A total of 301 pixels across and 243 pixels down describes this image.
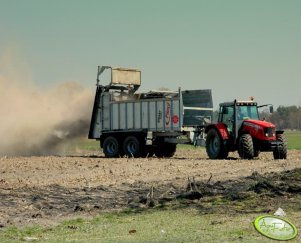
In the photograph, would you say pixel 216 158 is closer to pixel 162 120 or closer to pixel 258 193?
pixel 162 120

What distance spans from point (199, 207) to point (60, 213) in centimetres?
282

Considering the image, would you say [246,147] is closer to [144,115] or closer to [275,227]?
[144,115]

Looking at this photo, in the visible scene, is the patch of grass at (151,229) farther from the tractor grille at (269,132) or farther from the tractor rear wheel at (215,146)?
the tractor rear wheel at (215,146)

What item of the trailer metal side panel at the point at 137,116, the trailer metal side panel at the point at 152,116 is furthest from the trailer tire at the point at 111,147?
the trailer metal side panel at the point at 152,116

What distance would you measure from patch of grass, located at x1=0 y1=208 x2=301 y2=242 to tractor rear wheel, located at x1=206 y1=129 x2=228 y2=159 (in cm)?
1671

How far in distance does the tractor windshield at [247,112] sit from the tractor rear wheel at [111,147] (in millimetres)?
7713

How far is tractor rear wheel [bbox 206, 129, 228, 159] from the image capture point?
100 ft

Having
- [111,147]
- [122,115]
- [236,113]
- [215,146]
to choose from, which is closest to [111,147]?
[111,147]

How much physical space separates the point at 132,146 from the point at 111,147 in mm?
1449

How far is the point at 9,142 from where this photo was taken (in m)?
38.8

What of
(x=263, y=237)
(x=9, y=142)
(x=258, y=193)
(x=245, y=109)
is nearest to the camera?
(x=263, y=237)

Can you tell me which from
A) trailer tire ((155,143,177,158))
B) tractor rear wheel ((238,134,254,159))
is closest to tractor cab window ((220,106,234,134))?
tractor rear wheel ((238,134,254,159))

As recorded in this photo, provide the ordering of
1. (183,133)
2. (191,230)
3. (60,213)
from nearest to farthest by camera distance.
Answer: (191,230) → (60,213) → (183,133)

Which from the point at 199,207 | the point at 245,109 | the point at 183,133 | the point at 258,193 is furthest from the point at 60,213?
the point at 183,133
